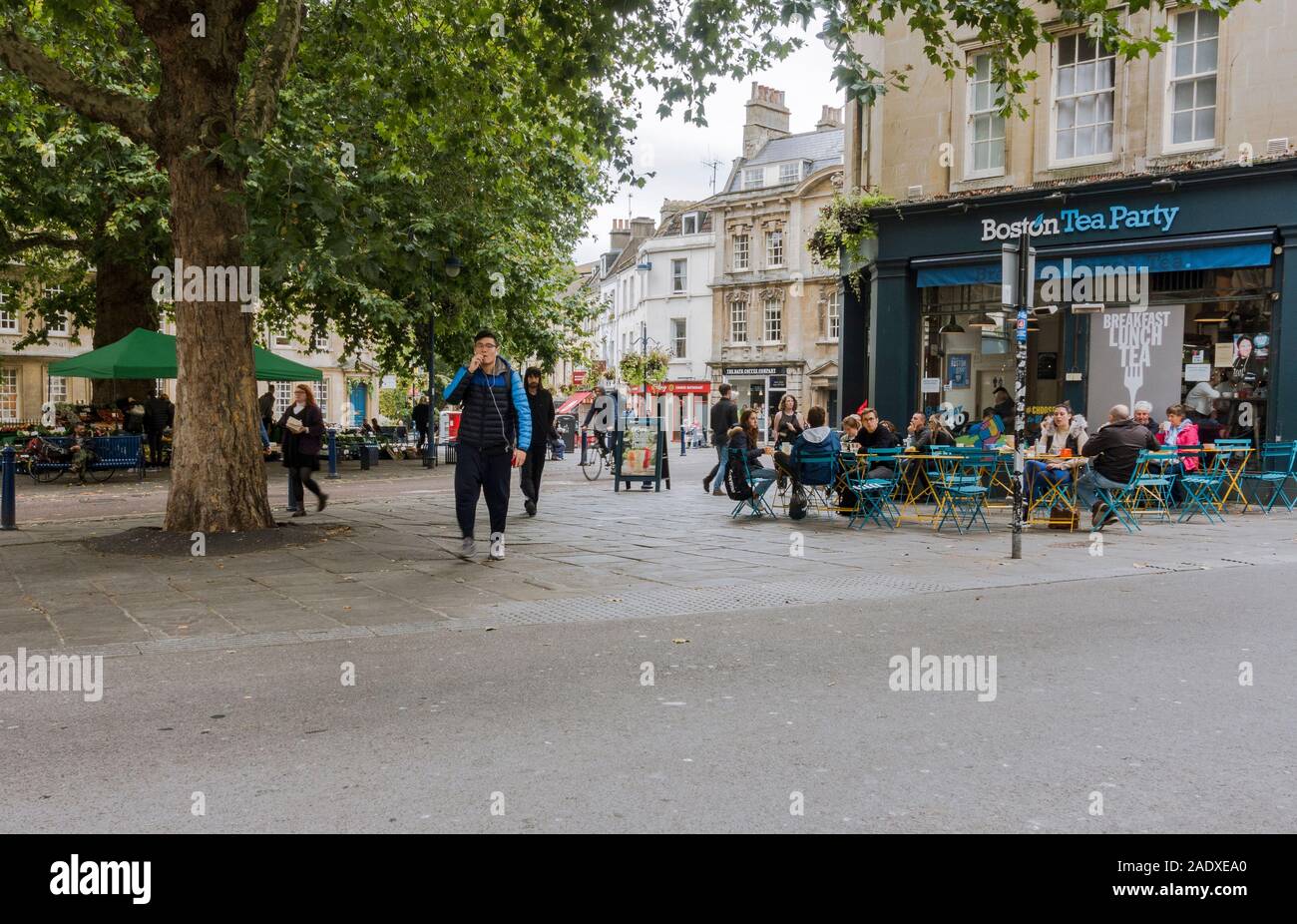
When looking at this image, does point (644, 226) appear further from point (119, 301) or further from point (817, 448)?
point (817, 448)

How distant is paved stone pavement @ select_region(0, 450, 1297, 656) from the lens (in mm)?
7281

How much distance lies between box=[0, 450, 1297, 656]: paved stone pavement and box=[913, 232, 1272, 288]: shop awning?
4.05 metres

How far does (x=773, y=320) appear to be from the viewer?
55.6 metres

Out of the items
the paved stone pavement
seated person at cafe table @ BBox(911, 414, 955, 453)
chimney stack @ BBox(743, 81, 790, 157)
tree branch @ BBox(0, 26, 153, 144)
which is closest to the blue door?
chimney stack @ BBox(743, 81, 790, 157)

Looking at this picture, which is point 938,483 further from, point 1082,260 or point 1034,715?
point 1034,715

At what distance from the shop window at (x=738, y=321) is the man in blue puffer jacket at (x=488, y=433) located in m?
47.4

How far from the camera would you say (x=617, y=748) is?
4.41 m

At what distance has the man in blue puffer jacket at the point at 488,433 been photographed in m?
10.0

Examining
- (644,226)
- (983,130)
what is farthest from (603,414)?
(644,226)

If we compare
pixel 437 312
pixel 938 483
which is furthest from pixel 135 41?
pixel 938 483

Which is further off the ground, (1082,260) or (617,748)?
(1082,260)

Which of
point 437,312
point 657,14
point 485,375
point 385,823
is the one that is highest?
point 657,14

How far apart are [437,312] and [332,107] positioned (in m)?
6.07

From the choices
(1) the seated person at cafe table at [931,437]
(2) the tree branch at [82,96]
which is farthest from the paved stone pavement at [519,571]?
(2) the tree branch at [82,96]
